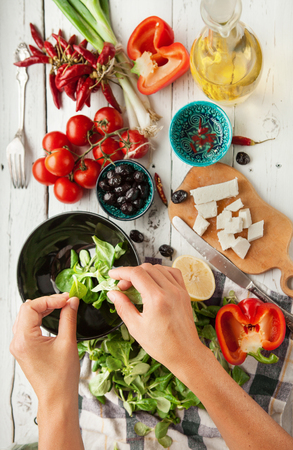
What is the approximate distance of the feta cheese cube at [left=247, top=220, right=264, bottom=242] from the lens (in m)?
1.25

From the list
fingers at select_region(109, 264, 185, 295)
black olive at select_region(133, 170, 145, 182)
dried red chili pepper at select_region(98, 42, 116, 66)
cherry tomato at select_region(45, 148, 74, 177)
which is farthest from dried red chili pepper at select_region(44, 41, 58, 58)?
fingers at select_region(109, 264, 185, 295)

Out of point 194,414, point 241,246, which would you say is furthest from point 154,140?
point 194,414

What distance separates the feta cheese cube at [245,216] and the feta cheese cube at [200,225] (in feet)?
0.42

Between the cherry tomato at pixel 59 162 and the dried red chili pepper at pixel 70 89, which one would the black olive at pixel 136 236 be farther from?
the dried red chili pepper at pixel 70 89

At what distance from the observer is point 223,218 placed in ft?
4.21

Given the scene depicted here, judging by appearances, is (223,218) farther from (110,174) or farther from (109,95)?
(109,95)

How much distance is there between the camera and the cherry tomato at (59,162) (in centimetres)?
129

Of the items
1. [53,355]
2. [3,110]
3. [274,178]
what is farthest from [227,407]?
[3,110]

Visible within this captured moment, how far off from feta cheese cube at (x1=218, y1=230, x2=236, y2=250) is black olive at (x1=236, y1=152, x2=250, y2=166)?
0.28 metres

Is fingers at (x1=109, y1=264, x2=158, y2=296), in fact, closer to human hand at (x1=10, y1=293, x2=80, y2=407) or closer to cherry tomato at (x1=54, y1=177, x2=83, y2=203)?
human hand at (x1=10, y1=293, x2=80, y2=407)

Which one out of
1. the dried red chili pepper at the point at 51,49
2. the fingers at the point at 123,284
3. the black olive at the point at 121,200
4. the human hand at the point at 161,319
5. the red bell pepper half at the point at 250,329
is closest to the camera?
the human hand at the point at 161,319

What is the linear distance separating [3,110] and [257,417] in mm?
1517

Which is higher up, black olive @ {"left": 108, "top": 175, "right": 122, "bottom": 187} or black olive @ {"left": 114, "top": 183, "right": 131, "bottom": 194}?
black olive @ {"left": 108, "top": 175, "right": 122, "bottom": 187}

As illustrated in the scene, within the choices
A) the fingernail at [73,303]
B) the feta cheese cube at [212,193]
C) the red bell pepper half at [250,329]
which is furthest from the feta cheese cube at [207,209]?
the fingernail at [73,303]
